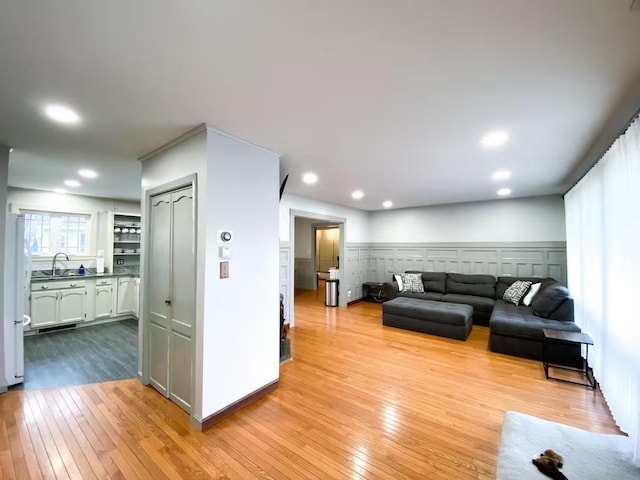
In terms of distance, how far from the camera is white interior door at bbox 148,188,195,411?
2.41 m

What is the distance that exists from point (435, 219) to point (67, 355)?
24.4 ft

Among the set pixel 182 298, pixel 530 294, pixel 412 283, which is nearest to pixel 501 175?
pixel 530 294

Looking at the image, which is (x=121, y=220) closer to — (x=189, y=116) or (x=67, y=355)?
(x=67, y=355)

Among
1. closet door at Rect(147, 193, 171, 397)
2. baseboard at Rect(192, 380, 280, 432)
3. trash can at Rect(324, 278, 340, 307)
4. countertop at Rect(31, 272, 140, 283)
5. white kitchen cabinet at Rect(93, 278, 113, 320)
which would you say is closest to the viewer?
baseboard at Rect(192, 380, 280, 432)

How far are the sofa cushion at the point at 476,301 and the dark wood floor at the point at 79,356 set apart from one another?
18.1 ft

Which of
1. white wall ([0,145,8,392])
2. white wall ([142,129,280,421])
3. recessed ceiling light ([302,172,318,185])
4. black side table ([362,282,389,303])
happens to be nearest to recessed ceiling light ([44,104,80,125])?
white wall ([142,129,280,421])

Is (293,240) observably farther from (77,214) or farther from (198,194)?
(77,214)

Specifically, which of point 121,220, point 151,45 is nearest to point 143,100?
point 151,45

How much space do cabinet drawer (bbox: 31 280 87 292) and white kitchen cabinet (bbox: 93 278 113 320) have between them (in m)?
0.26

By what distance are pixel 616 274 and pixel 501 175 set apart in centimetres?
193

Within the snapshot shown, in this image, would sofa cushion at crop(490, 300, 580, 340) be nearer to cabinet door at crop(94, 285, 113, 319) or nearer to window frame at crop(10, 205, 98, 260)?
cabinet door at crop(94, 285, 113, 319)

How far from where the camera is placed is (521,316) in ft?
13.5

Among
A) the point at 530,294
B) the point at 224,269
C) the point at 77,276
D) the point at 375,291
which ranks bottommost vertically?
the point at 375,291

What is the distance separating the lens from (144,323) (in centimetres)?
294
